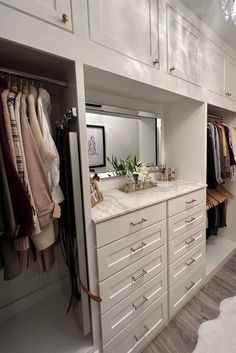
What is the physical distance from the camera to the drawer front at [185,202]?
52.3 inches

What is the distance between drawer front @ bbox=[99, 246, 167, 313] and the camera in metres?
1.02

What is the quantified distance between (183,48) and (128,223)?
1.37m

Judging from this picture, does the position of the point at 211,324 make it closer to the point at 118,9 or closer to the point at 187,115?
the point at 187,115

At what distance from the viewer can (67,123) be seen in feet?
3.28

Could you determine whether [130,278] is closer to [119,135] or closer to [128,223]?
[128,223]

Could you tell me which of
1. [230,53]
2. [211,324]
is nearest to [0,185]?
[211,324]

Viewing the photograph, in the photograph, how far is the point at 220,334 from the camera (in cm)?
132

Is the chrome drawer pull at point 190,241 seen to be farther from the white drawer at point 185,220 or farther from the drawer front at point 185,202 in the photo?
the drawer front at point 185,202

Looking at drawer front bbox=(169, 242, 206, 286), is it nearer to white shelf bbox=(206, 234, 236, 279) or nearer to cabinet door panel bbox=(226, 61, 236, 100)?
white shelf bbox=(206, 234, 236, 279)

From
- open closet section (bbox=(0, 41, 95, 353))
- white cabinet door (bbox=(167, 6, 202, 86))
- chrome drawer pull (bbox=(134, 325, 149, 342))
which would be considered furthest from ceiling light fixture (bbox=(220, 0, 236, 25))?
chrome drawer pull (bbox=(134, 325, 149, 342))

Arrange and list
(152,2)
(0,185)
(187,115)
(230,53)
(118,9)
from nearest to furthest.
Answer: (0,185) < (118,9) < (152,2) < (187,115) < (230,53)

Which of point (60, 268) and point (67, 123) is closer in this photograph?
point (67, 123)

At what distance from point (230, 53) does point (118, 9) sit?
1.54m

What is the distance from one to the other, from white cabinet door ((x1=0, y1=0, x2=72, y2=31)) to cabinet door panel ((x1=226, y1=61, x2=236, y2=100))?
5.78 feet
